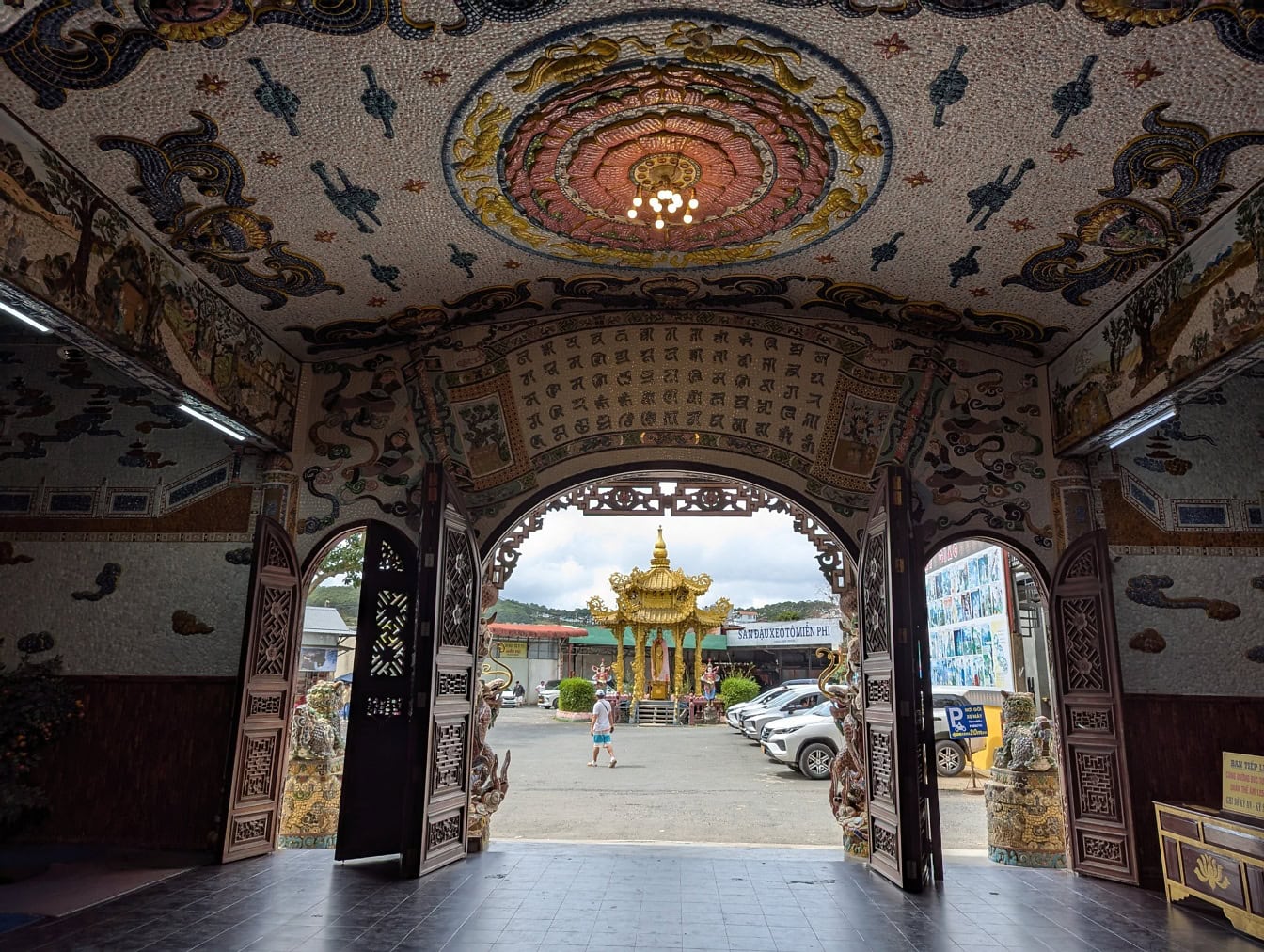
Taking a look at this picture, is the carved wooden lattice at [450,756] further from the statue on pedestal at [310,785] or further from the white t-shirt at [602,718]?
the white t-shirt at [602,718]

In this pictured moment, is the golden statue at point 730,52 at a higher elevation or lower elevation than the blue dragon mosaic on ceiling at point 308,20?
higher

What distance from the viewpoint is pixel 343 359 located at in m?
7.00

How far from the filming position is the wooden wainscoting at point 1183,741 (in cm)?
578

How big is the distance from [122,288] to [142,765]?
359cm

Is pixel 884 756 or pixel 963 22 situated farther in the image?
pixel 884 756

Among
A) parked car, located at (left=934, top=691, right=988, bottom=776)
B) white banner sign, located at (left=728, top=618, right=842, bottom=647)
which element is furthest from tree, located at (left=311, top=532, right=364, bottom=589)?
white banner sign, located at (left=728, top=618, right=842, bottom=647)

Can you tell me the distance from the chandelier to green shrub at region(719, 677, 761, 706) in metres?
17.3

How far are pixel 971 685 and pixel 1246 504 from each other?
8.53m

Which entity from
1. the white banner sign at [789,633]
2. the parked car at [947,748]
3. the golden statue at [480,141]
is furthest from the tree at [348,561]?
the white banner sign at [789,633]

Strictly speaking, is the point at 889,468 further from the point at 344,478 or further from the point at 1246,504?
the point at 344,478

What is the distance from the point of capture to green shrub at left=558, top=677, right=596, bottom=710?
21547 millimetres

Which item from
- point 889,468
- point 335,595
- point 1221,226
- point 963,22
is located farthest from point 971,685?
point 335,595

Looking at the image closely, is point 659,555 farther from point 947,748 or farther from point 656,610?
point 947,748

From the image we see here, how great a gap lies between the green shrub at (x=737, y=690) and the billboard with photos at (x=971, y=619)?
571 cm
